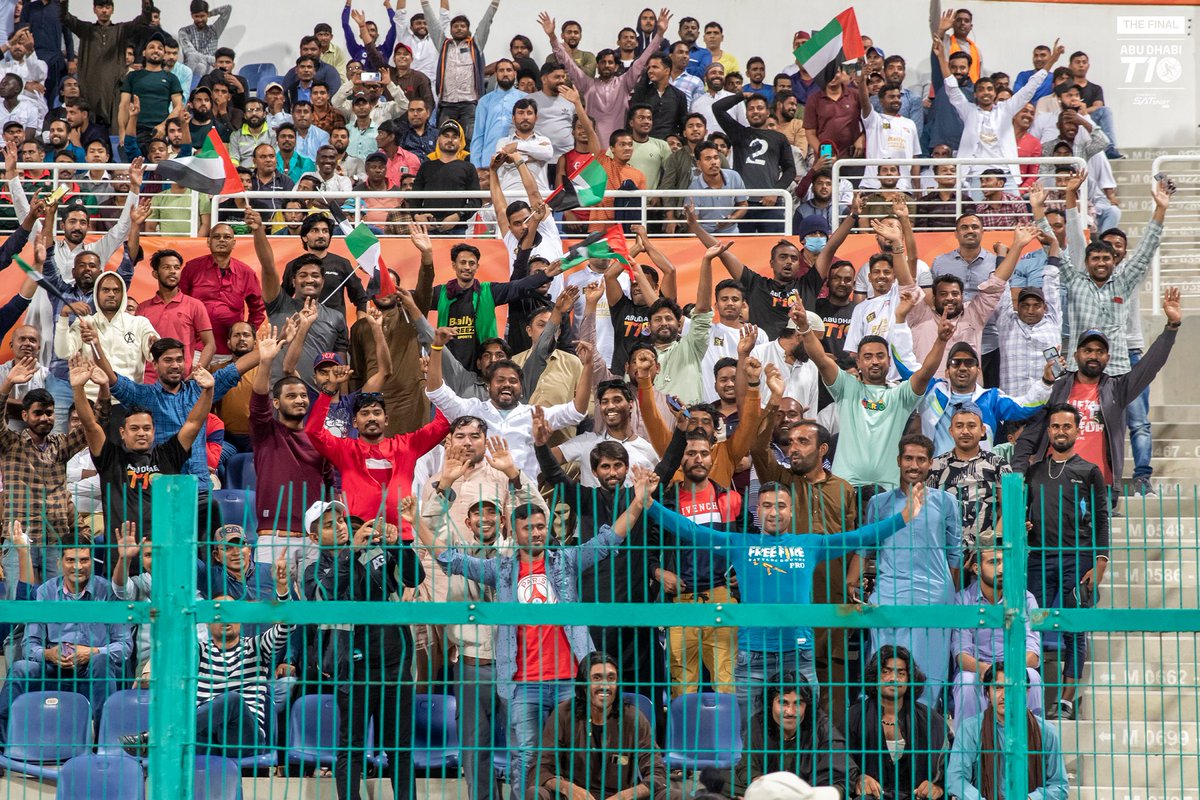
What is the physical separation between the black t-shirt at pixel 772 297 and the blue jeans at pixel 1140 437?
2725 millimetres

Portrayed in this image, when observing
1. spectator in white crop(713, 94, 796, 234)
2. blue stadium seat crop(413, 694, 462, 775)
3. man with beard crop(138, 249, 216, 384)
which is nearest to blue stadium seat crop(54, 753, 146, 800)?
blue stadium seat crop(413, 694, 462, 775)

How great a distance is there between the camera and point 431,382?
479 inches

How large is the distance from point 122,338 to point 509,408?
3.18m

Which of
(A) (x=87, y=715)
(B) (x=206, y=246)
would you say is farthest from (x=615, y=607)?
(B) (x=206, y=246)

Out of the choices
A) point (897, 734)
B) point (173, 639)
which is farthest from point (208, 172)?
point (897, 734)

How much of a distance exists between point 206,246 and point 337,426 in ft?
14.9

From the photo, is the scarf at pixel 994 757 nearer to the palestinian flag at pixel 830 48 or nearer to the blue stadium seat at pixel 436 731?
the blue stadium seat at pixel 436 731

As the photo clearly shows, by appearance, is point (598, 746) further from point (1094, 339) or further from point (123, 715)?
point (1094, 339)

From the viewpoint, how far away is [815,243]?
51.1 feet

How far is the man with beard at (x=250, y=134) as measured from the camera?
1870cm

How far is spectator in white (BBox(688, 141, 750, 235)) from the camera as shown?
17.1m

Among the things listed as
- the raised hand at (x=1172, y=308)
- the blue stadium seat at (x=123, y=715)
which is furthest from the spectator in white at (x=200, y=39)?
the blue stadium seat at (x=123, y=715)

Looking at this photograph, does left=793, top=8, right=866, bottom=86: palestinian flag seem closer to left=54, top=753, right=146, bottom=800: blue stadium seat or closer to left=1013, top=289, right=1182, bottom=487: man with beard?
left=1013, top=289, right=1182, bottom=487: man with beard

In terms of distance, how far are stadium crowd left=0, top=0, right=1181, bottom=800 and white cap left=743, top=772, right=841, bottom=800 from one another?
53.0 inches
